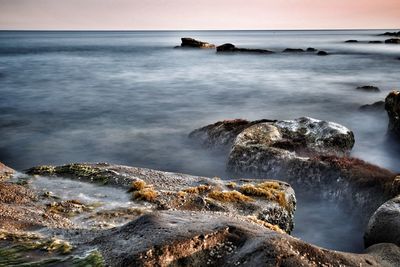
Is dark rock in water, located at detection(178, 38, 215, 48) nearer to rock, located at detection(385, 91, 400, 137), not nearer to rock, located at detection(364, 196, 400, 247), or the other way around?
rock, located at detection(385, 91, 400, 137)

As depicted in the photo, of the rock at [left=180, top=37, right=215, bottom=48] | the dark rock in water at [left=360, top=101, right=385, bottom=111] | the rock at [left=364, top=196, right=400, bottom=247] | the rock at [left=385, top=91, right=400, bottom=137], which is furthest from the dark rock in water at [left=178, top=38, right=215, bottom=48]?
the rock at [left=364, top=196, right=400, bottom=247]

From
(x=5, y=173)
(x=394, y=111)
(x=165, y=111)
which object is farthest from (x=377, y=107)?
(x=5, y=173)

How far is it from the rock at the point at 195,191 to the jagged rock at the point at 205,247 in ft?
10.1

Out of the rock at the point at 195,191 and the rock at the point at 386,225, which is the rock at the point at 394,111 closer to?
the rock at the point at 195,191

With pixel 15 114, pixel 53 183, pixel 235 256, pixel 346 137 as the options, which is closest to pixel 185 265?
pixel 235 256

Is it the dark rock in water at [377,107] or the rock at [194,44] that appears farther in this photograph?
the rock at [194,44]

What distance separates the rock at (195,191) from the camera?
31.0ft

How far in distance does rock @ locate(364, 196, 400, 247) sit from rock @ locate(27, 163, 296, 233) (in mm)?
1894

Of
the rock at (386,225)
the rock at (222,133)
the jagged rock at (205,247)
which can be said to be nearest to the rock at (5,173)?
the jagged rock at (205,247)

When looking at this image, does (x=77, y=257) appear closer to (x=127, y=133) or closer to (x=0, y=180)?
(x=0, y=180)

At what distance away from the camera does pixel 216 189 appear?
1030 cm

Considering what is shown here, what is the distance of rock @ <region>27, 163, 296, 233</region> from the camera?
945cm

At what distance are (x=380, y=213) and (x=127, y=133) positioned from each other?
1707 cm

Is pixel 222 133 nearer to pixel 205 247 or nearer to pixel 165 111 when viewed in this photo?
pixel 165 111
